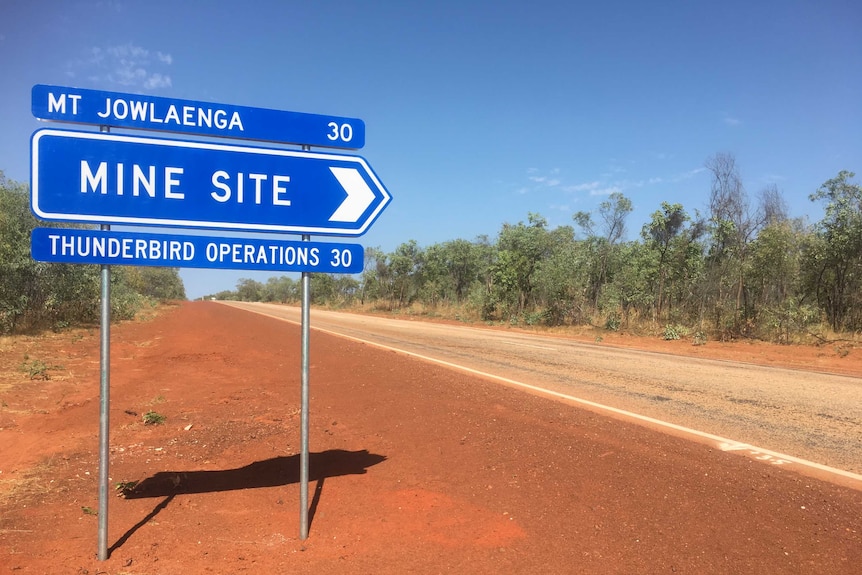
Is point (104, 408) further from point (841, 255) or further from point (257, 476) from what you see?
point (841, 255)

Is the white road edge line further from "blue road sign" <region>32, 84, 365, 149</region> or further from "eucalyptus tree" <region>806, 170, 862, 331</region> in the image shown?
"eucalyptus tree" <region>806, 170, 862, 331</region>

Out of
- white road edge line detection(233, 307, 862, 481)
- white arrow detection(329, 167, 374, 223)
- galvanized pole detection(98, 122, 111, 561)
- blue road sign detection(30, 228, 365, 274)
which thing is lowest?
white road edge line detection(233, 307, 862, 481)

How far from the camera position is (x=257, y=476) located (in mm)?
4852

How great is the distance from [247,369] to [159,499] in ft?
25.3

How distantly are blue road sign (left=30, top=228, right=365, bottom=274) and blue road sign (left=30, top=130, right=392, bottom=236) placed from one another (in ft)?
0.34

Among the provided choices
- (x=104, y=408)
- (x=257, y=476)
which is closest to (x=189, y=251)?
(x=104, y=408)

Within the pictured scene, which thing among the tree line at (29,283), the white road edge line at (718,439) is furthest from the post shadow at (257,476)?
the tree line at (29,283)

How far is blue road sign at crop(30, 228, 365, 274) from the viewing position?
123 inches

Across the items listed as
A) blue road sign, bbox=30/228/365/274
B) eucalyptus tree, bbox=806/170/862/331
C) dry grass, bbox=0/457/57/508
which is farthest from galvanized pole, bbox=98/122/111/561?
eucalyptus tree, bbox=806/170/862/331

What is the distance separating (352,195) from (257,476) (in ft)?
9.42

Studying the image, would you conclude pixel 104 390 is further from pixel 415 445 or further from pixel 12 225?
pixel 12 225

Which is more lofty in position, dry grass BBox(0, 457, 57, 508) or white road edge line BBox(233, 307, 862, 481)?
white road edge line BBox(233, 307, 862, 481)

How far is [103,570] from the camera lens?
121 inches

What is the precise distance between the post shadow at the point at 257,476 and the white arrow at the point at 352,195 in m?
2.27
